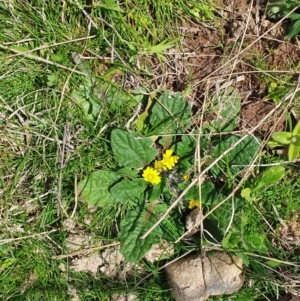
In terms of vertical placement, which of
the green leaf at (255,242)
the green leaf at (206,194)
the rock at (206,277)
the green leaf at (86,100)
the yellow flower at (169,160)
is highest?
the green leaf at (86,100)

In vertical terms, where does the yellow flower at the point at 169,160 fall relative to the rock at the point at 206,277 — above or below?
above

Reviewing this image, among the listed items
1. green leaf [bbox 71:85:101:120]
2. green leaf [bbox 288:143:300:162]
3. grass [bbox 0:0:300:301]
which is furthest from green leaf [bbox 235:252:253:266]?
green leaf [bbox 71:85:101:120]

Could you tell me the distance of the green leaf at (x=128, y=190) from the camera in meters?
2.12

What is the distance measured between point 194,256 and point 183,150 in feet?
1.42

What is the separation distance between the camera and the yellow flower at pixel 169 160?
2.14 m

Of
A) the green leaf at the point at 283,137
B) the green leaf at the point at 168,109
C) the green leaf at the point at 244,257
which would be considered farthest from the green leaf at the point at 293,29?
the green leaf at the point at 244,257

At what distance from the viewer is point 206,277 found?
2.13m

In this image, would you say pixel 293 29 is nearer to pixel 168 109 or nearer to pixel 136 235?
pixel 168 109

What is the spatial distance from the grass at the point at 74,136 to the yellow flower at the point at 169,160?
205 mm

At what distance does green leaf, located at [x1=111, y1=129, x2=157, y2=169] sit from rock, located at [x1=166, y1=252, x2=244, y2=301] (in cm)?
45

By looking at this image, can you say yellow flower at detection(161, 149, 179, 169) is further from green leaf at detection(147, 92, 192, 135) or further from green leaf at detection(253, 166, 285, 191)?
green leaf at detection(253, 166, 285, 191)

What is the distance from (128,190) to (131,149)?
0.54 ft

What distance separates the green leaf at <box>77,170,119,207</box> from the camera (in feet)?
6.98

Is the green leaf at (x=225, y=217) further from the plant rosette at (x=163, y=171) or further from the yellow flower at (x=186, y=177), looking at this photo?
the yellow flower at (x=186, y=177)
